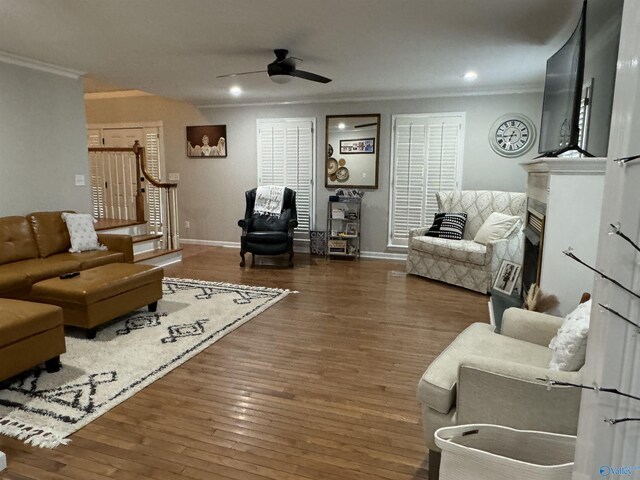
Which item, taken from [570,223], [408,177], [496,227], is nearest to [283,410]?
[570,223]

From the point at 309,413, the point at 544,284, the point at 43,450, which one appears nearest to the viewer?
the point at 43,450

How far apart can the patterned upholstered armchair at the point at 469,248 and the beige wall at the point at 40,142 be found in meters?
4.27

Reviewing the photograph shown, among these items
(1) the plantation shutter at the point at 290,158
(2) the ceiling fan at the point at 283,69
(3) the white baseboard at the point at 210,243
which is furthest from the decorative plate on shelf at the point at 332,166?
(2) the ceiling fan at the point at 283,69

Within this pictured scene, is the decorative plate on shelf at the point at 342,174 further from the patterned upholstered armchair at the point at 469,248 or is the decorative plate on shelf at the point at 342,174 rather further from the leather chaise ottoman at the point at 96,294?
the leather chaise ottoman at the point at 96,294

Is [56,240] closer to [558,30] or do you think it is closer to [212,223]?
[212,223]

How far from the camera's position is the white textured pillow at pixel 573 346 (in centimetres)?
164

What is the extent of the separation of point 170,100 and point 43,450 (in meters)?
6.28

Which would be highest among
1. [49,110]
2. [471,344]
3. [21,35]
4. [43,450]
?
[21,35]

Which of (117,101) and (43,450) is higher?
(117,101)

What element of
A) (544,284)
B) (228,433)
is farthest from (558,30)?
(228,433)

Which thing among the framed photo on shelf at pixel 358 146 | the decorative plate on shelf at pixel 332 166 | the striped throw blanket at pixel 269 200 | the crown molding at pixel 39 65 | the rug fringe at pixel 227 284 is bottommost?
the rug fringe at pixel 227 284

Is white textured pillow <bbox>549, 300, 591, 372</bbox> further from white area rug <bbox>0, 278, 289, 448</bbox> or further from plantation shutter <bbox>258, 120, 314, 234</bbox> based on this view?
plantation shutter <bbox>258, 120, 314, 234</bbox>

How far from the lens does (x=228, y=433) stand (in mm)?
2170

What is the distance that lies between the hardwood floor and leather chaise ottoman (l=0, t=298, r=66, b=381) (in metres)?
0.56
